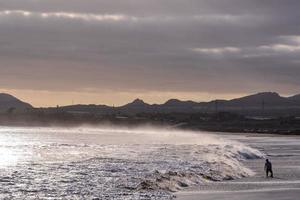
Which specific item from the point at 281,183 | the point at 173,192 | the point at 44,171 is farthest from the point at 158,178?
the point at 44,171

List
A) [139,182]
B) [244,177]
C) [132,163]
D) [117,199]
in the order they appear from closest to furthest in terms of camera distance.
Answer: [117,199] < [139,182] < [244,177] < [132,163]

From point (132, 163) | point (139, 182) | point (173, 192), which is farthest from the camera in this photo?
point (132, 163)

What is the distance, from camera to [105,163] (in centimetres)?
5166

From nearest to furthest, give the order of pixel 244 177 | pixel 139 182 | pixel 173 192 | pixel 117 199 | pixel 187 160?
pixel 117 199 → pixel 173 192 → pixel 139 182 → pixel 244 177 → pixel 187 160

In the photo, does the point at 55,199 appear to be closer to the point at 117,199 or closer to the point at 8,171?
the point at 117,199

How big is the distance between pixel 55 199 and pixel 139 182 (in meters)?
7.63

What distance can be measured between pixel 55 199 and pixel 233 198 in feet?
27.6

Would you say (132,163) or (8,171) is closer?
(8,171)

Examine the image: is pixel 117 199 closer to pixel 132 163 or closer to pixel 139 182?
pixel 139 182

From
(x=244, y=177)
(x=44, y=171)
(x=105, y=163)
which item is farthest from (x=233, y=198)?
(x=105, y=163)

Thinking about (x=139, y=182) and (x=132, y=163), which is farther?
(x=132, y=163)

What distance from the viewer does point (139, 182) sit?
122 ft

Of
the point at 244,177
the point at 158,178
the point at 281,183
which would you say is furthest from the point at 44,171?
the point at 281,183

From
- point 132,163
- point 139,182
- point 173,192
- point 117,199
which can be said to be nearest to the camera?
point 117,199
